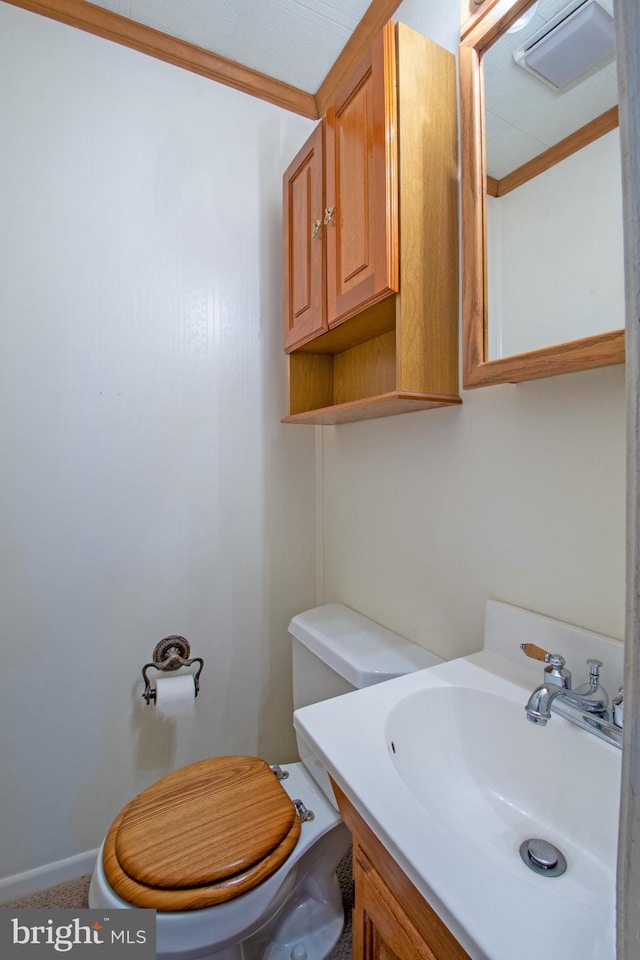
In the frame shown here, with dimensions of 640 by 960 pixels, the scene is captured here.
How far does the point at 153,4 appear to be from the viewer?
1.26m

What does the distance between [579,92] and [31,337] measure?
1.38m

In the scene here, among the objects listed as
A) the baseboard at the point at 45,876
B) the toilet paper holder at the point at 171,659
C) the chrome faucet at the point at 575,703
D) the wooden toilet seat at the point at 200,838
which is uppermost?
the chrome faucet at the point at 575,703

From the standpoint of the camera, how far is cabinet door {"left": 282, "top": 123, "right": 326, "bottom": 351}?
121cm

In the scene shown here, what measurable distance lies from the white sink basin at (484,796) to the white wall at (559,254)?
0.64 metres

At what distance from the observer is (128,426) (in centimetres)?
135

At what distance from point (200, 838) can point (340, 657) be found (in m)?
0.46

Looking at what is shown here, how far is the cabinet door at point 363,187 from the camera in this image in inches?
36.6

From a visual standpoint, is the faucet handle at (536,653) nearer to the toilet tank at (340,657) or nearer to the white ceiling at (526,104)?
the toilet tank at (340,657)

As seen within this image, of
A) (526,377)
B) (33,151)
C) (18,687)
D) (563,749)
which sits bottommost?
(18,687)

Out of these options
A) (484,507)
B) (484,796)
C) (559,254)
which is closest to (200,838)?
(484,796)

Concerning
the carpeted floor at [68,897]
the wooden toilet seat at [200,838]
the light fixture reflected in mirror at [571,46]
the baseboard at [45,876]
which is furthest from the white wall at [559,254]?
the baseboard at [45,876]

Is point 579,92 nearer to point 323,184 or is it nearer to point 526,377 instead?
point 526,377

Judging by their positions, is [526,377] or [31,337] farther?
[31,337]

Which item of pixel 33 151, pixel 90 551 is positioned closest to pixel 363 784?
pixel 90 551
